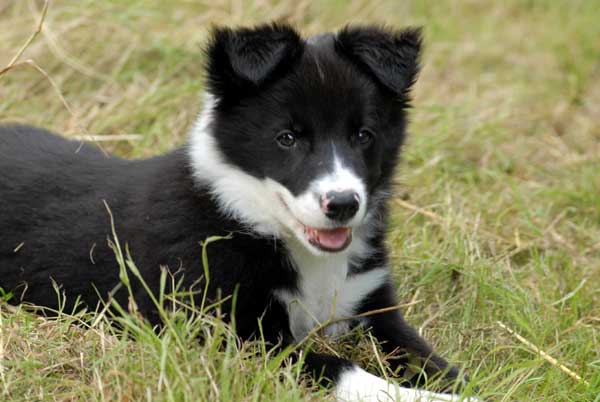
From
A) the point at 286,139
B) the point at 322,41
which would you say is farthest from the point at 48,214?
the point at 322,41

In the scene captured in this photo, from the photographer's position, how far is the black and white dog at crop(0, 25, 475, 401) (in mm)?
3926

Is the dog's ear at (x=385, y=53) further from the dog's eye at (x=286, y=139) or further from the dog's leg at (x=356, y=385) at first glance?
the dog's leg at (x=356, y=385)

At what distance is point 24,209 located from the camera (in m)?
4.53

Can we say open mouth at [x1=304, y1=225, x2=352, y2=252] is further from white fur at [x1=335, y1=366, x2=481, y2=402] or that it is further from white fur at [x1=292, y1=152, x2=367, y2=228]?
white fur at [x1=335, y1=366, x2=481, y2=402]

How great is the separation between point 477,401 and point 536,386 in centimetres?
47

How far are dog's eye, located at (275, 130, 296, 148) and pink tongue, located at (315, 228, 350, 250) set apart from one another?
0.34 m

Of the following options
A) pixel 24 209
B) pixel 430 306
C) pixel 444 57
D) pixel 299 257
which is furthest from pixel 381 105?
pixel 444 57

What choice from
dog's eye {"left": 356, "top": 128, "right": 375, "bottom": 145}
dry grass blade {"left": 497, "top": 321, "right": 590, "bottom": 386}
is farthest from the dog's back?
dry grass blade {"left": 497, "top": 321, "right": 590, "bottom": 386}

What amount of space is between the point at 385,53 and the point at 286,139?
0.56m

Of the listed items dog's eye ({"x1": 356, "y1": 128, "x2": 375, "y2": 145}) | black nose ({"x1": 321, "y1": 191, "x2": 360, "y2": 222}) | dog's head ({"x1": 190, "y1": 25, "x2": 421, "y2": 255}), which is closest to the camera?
black nose ({"x1": 321, "y1": 191, "x2": 360, "y2": 222})

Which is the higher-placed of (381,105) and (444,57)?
(381,105)

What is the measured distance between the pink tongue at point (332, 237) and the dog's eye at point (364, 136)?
35 centimetres

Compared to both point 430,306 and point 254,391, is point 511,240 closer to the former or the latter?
point 430,306

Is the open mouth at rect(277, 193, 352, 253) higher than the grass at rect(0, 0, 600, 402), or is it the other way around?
the open mouth at rect(277, 193, 352, 253)
